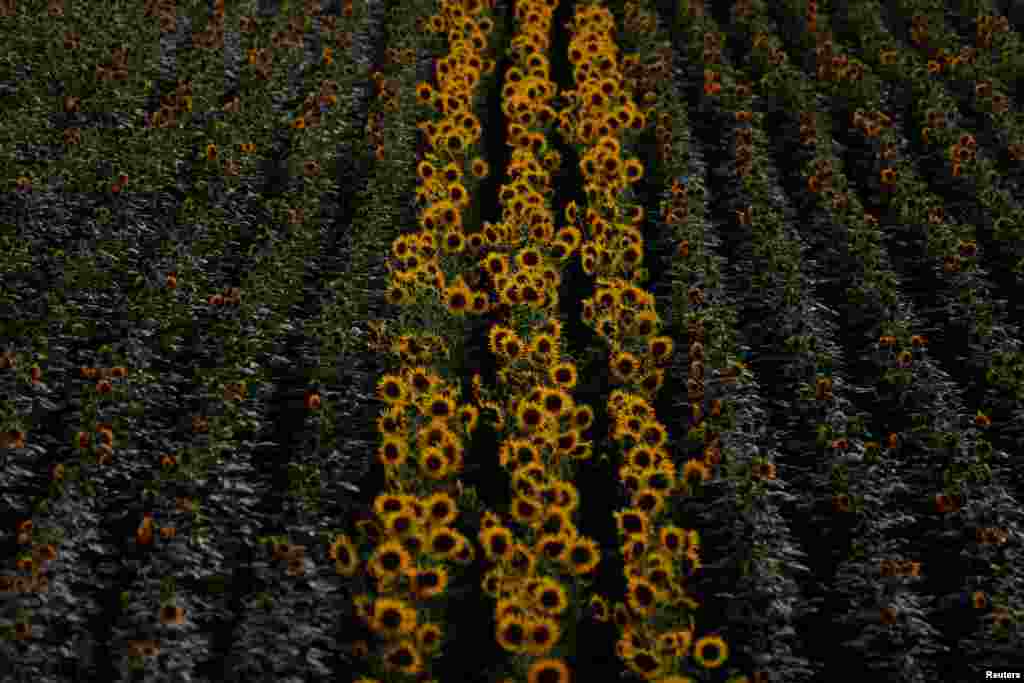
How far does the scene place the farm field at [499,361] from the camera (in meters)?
4.78

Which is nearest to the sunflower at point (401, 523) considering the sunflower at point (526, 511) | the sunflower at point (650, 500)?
the sunflower at point (526, 511)

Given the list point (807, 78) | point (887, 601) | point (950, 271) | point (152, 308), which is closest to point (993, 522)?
point (887, 601)

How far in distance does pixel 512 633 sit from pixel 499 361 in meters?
2.47

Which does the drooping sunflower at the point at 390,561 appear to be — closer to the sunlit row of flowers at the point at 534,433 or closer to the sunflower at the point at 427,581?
the sunflower at the point at 427,581

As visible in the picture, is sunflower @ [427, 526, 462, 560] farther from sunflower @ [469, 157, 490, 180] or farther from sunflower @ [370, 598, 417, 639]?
sunflower @ [469, 157, 490, 180]

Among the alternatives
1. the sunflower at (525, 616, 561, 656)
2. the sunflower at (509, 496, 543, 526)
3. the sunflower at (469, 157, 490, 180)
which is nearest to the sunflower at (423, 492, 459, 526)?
the sunflower at (509, 496, 543, 526)

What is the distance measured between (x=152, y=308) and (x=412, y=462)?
2.14 m

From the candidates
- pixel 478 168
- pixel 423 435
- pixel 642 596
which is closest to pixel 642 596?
pixel 642 596

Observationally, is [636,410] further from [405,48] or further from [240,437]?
[405,48]

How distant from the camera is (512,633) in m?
4.42

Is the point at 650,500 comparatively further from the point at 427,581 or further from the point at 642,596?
the point at 427,581

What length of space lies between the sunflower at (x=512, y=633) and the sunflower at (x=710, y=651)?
736mm

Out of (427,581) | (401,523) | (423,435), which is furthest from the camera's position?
(423,435)

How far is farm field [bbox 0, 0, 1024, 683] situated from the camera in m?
4.78
